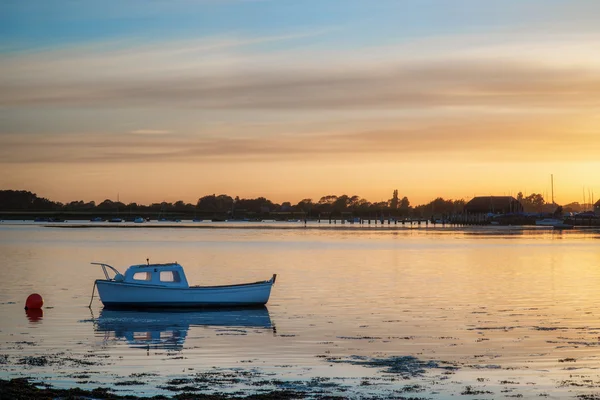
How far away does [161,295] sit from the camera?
143 ft

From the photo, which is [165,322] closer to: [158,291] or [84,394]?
[158,291]

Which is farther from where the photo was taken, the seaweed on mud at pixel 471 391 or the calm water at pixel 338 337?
the calm water at pixel 338 337

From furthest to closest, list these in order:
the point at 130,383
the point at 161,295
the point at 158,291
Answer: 1. the point at 161,295
2. the point at 158,291
3. the point at 130,383

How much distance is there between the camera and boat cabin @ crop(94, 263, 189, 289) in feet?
144

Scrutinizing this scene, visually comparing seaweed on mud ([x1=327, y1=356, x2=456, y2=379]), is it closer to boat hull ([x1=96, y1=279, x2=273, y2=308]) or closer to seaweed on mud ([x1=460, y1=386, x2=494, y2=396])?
seaweed on mud ([x1=460, y1=386, x2=494, y2=396])

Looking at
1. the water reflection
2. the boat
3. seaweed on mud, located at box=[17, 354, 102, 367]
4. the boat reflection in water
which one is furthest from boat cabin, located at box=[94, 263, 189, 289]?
seaweed on mud, located at box=[17, 354, 102, 367]

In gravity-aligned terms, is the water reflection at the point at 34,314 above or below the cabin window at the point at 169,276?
below

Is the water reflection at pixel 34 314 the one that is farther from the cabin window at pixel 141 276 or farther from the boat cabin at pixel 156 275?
the cabin window at pixel 141 276

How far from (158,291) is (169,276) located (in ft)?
3.92

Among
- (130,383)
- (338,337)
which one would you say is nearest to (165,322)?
(338,337)

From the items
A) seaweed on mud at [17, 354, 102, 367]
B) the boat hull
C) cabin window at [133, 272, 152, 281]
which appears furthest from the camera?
cabin window at [133, 272, 152, 281]

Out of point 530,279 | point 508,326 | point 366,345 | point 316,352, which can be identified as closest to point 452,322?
point 508,326

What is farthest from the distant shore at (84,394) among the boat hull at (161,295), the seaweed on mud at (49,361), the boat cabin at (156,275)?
the boat cabin at (156,275)

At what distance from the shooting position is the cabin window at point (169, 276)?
4416cm
